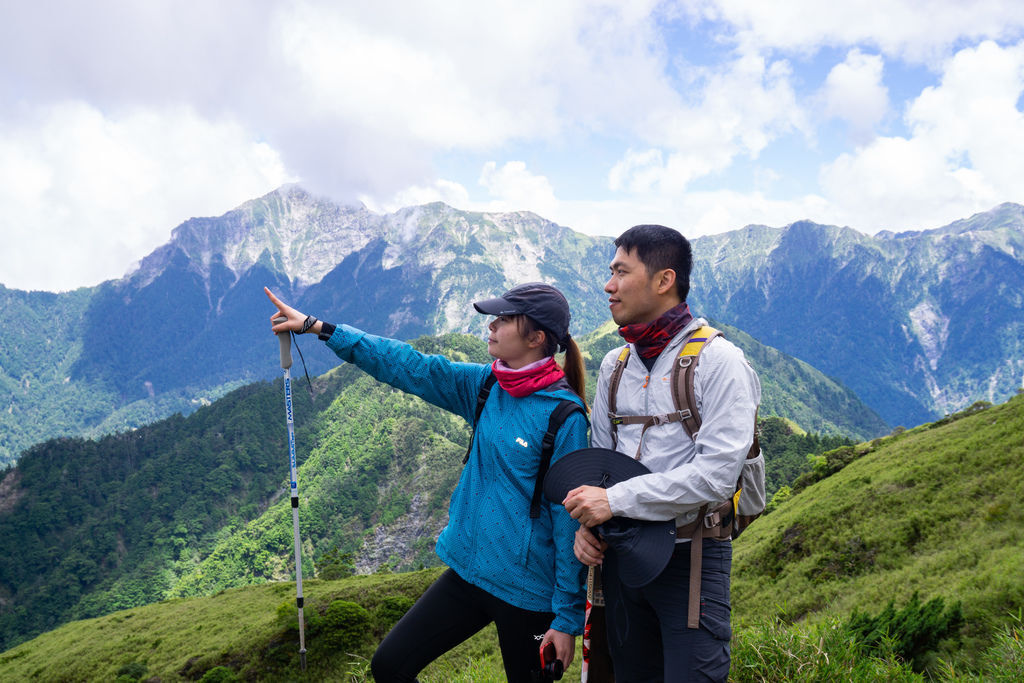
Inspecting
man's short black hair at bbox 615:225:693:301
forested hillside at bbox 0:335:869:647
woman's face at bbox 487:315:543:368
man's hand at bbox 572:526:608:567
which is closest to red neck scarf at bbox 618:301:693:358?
man's short black hair at bbox 615:225:693:301

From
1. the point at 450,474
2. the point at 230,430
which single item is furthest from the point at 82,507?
the point at 450,474

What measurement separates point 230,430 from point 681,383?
178 metres

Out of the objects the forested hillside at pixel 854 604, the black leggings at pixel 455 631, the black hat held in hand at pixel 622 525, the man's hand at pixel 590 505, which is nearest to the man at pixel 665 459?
the man's hand at pixel 590 505

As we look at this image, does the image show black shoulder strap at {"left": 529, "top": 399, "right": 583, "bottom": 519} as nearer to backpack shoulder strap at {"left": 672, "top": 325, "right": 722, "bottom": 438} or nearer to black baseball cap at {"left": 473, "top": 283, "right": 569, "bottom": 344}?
black baseball cap at {"left": 473, "top": 283, "right": 569, "bottom": 344}

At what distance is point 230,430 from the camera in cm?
16062

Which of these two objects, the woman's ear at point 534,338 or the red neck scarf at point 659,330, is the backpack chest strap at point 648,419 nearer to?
the red neck scarf at point 659,330

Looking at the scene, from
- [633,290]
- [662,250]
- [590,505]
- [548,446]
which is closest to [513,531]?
[548,446]

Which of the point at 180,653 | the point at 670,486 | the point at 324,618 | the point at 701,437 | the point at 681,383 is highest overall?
the point at 681,383

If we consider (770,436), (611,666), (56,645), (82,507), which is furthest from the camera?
(82,507)

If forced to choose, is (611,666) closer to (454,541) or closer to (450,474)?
(454,541)

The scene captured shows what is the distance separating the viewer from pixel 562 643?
3.39 meters

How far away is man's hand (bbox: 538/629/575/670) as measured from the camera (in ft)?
11.1

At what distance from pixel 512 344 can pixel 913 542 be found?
1733 cm

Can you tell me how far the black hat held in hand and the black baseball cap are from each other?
0.95m
